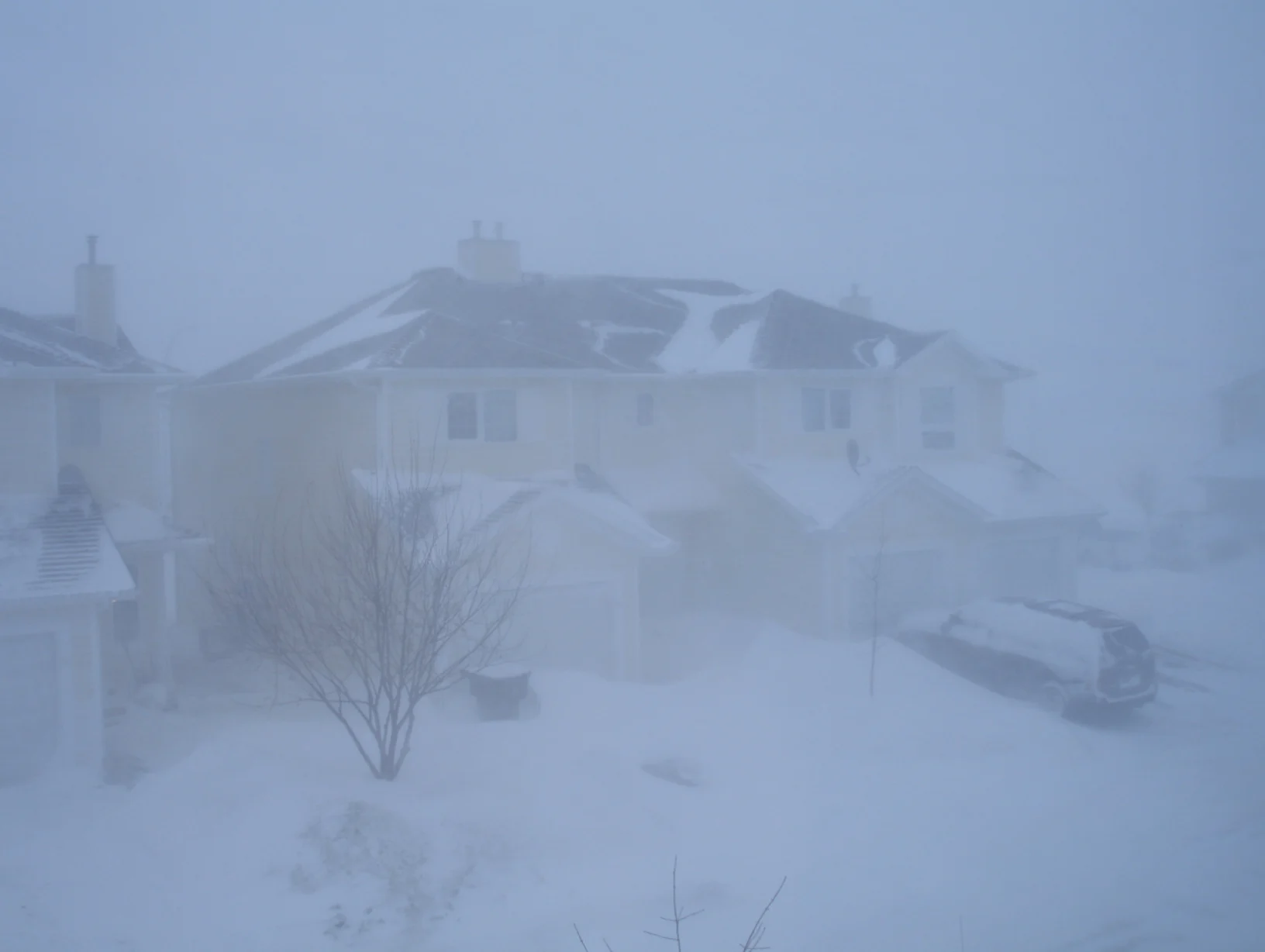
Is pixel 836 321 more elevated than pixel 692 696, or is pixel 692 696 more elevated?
pixel 836 321

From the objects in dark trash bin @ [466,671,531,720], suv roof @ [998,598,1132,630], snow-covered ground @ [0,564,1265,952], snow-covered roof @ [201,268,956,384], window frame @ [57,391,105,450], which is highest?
snow-covered roof @ [201,268,956,384]

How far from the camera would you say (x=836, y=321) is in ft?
Answer: 74.7

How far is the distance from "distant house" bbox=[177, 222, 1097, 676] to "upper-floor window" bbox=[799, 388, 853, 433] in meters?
0.04

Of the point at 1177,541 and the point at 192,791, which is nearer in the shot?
the point at 192,791

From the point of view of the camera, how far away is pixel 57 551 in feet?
41.2

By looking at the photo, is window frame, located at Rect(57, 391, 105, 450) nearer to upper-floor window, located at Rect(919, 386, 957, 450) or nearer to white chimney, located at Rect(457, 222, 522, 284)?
white chimney, located at Rect(457, 222, 522, 284)

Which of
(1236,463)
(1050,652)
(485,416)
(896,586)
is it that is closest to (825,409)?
(896,586)

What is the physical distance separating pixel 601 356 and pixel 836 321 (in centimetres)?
578

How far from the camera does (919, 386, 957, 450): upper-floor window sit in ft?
72.3

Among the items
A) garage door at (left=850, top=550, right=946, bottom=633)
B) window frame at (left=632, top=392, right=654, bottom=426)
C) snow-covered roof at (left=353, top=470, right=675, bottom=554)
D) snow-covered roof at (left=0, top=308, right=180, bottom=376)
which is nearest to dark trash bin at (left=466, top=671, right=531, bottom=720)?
snow-covered roof at (left=353, top=470, right=675, bottom=554)

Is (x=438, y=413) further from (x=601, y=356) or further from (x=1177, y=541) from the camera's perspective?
(x=1177, y=541)

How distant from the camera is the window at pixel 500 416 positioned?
56.9ft

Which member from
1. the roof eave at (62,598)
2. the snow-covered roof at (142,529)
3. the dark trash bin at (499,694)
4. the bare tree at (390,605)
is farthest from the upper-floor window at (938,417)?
the roof eave at (62,598)

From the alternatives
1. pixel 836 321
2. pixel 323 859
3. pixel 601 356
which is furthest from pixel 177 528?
pixel 836 321
